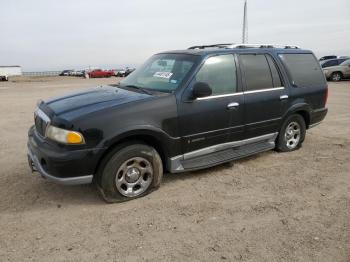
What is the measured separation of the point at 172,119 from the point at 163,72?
933mm

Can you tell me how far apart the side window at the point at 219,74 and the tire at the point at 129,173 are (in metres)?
1.25

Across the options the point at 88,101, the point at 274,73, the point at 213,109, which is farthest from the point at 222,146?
the point at 88,101

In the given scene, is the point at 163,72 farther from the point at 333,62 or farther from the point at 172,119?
the point at 333,62

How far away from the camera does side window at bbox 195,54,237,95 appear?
4.94 meters

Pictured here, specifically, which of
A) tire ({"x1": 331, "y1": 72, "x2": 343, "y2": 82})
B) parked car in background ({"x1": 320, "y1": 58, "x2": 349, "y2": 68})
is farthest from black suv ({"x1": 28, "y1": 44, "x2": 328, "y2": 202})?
parked car in background ({"x1": 320, "y1": 58, "x2": 349, "y2": 68})

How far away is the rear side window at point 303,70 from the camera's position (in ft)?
20.2

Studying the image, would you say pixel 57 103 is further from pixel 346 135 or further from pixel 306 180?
pixel 346 135

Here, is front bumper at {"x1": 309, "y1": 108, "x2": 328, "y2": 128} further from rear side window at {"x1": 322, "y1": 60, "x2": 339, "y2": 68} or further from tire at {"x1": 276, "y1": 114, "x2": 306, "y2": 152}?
rear side window at {"x1": 322, "y1": 60, "x2": 339, "y2": 68}

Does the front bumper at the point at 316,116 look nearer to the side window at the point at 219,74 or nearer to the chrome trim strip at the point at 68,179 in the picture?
the side window at the point at 219,74

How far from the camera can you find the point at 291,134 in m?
6.36

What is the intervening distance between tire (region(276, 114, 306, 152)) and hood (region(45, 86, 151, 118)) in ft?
8.84

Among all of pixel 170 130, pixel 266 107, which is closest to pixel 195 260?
pixel 170 130

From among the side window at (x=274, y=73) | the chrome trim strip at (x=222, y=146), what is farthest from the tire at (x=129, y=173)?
the side window at (x=274, y=73)

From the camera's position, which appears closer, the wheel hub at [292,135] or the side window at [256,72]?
the side window at [256,72]
